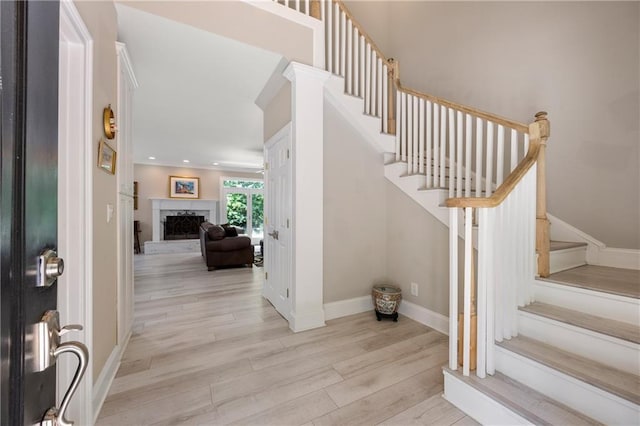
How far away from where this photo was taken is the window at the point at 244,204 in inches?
342

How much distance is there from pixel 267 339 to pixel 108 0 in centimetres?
286

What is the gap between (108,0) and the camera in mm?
1760

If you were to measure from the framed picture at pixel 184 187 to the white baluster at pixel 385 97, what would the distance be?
7.09m

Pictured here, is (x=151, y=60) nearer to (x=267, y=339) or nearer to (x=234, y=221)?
(x=267, y=339)

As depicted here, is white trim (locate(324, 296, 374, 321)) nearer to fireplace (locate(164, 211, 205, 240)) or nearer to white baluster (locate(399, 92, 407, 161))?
white baluster (locate(399, 92, 407, 161))

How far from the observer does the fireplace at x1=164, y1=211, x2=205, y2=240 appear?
26.0ft

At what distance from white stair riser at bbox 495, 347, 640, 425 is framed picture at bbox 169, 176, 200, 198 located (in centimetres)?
859

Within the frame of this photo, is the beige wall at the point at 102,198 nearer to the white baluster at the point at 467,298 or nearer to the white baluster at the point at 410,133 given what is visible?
the white baluster at the point at 467,298

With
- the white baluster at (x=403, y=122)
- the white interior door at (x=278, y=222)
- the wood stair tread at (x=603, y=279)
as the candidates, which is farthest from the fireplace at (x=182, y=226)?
the wood stair tread at (x=603, y=279)

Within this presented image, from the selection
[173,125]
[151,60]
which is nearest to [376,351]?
[151,60]

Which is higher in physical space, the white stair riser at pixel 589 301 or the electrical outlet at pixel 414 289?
the white stair riser at pixel 589 301

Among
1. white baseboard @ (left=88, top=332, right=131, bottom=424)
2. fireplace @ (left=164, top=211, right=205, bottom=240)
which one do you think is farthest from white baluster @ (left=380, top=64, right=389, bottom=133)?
fireplace @ (left=164, top=211, right=205, bottom=240)

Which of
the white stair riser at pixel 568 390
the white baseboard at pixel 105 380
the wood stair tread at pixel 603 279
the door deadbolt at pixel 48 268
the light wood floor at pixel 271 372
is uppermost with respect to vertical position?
the door deadbolt at pixel 48 268

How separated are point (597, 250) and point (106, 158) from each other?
13.0 feet
